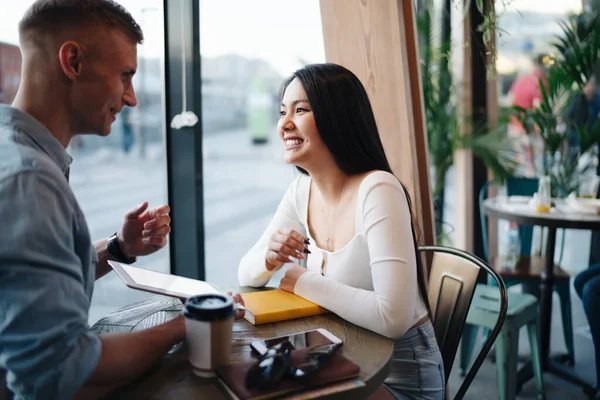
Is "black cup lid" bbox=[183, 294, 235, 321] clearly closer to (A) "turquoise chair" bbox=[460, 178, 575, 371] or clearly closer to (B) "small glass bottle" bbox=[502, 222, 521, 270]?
(A) "turquoise chair" bbox=[460, 178, 575, 371]

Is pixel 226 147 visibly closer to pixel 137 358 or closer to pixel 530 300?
pixel 530 300

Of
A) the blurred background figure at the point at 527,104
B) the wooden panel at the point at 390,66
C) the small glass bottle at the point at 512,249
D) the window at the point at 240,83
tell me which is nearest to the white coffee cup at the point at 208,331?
the window at the point at 240,83

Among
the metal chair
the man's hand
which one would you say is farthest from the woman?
the man's hand

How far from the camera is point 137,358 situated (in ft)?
3.27

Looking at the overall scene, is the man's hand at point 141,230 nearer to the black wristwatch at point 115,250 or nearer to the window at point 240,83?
the black wristwatch at point 115,250

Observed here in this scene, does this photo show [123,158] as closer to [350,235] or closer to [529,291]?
[529,291]

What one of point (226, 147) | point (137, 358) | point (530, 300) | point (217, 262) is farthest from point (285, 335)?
point (226, 147)

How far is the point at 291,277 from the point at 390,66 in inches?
45.6

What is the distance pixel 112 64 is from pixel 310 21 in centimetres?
211

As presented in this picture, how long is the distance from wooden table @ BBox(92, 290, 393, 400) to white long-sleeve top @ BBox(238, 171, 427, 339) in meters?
0.05

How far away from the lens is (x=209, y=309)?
1019 millimetres

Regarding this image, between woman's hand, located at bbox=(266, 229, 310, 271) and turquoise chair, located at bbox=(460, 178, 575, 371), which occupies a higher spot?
woman's hand, located at bbox=(266, 229, 310, 271)

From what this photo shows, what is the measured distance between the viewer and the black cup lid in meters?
1.02

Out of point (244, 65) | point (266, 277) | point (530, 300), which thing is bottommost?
point (530, 300)
